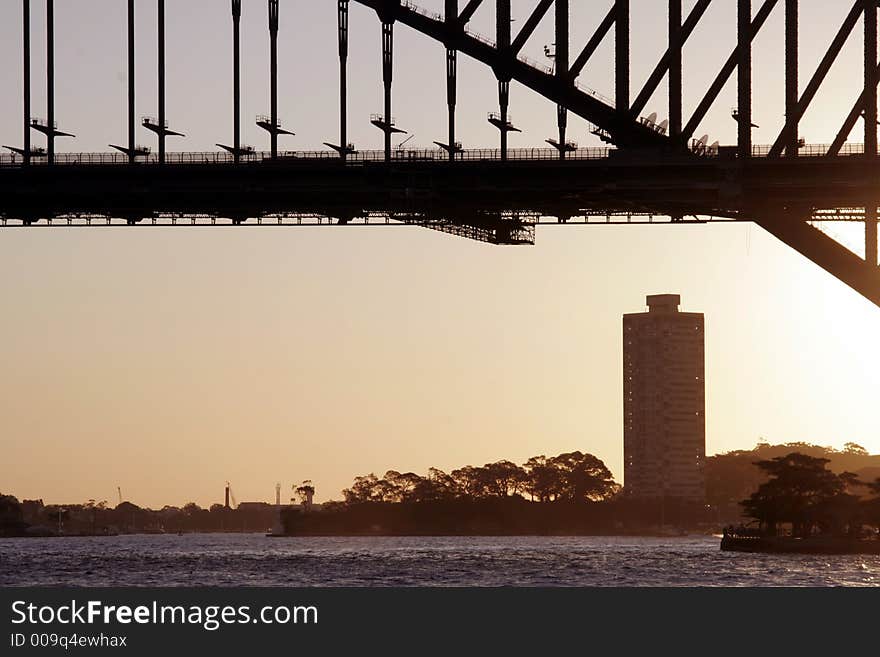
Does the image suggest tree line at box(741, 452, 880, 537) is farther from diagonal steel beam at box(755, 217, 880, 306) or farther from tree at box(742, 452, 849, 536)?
diagonal steel beam at box(755, 217, 880, 306)

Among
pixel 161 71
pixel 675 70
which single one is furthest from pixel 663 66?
pixel 161 71

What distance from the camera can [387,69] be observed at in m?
81.8

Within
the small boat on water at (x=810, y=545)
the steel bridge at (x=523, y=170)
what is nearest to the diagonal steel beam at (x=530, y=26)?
the steel bridge at (x=523, y=170)

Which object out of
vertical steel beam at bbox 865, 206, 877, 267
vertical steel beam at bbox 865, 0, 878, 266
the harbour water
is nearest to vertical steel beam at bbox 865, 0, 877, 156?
vertical steel beam at bbox 865, 0, 878, 266

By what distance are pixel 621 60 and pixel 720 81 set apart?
4.63m

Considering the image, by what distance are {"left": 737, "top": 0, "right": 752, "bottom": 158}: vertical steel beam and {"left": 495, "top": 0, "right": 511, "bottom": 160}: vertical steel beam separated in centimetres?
829

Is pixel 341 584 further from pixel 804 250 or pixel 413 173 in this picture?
pixel 804 250

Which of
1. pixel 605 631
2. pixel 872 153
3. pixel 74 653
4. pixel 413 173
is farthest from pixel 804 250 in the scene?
pixel 74 653

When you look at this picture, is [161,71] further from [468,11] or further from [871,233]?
[871,233]

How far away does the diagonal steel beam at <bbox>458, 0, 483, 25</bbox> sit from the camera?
264ft

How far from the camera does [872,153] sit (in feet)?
243

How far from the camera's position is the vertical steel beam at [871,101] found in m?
72.6

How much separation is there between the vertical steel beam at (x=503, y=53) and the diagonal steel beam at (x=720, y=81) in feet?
21.8

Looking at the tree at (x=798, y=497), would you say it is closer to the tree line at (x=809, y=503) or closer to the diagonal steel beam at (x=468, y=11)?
the tree line at (x=809, y=503)
